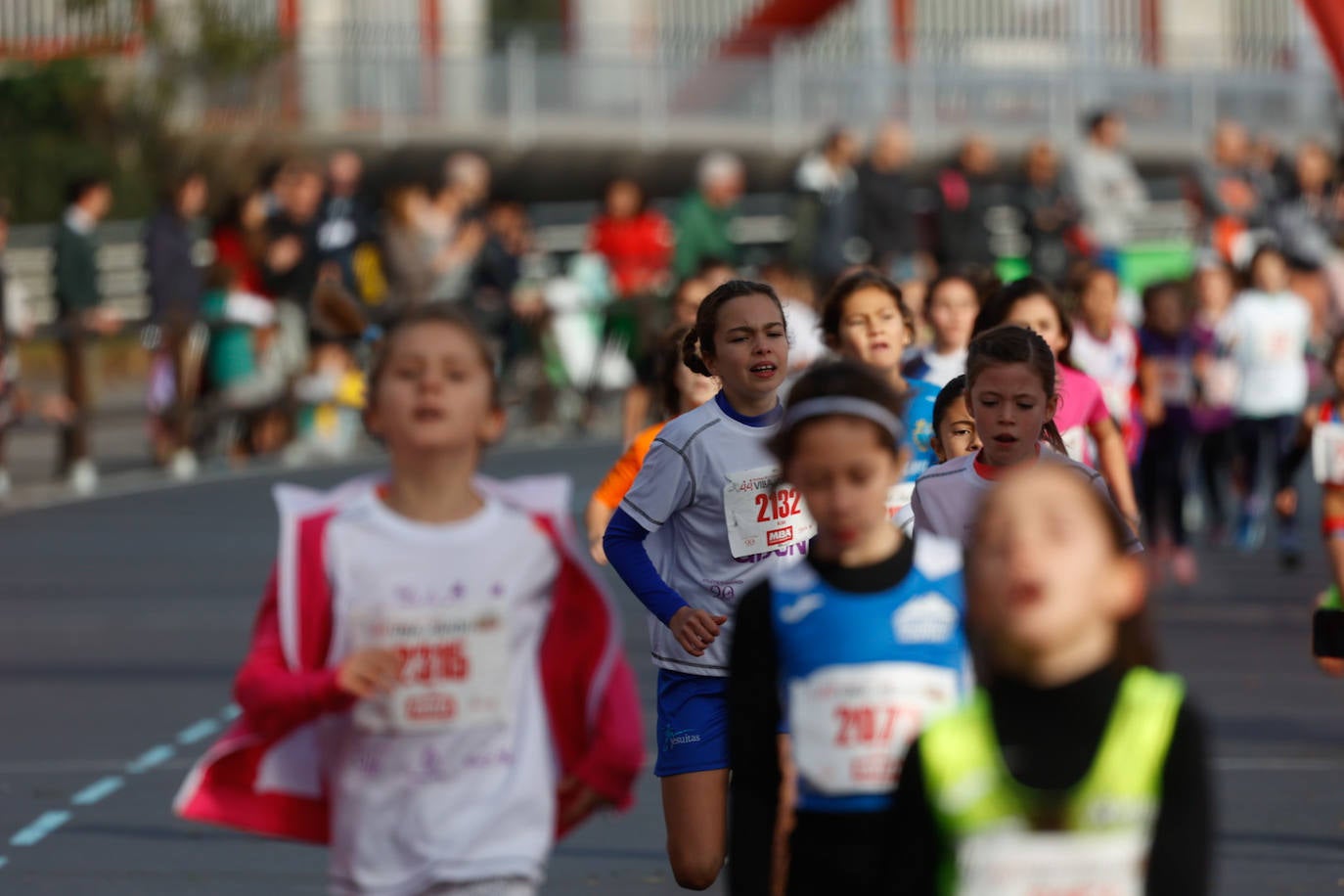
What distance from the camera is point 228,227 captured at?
21.1 meters

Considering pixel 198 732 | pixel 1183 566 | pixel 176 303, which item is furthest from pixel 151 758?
pixel 176 303

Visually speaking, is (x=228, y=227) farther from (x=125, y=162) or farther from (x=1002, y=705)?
(x=1002, y=705)

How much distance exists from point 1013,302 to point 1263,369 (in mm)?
8449

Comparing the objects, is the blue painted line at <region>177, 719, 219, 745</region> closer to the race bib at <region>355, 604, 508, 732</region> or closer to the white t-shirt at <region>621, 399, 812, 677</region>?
the white t-shirt at <region>621, 399, 812, 677</region>

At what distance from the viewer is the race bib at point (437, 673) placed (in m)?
4.12

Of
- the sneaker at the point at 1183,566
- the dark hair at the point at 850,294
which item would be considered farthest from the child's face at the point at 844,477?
the sneaker at the point at 1183,566

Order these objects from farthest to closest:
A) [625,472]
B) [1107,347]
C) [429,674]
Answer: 1. [1107,347]
2. [625,472]
3. [429,674]

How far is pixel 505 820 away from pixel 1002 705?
3.55ft

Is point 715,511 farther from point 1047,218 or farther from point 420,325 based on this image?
point 1047,218

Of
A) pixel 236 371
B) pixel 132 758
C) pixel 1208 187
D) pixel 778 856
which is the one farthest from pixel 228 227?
pixel 778 856

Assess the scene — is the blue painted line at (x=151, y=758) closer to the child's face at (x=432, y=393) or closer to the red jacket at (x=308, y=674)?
the red jacket at (x=308, y=674)

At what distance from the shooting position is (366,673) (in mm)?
4027

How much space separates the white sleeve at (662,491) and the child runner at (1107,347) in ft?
18.9

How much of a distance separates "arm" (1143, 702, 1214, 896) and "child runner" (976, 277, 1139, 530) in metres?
4.27
